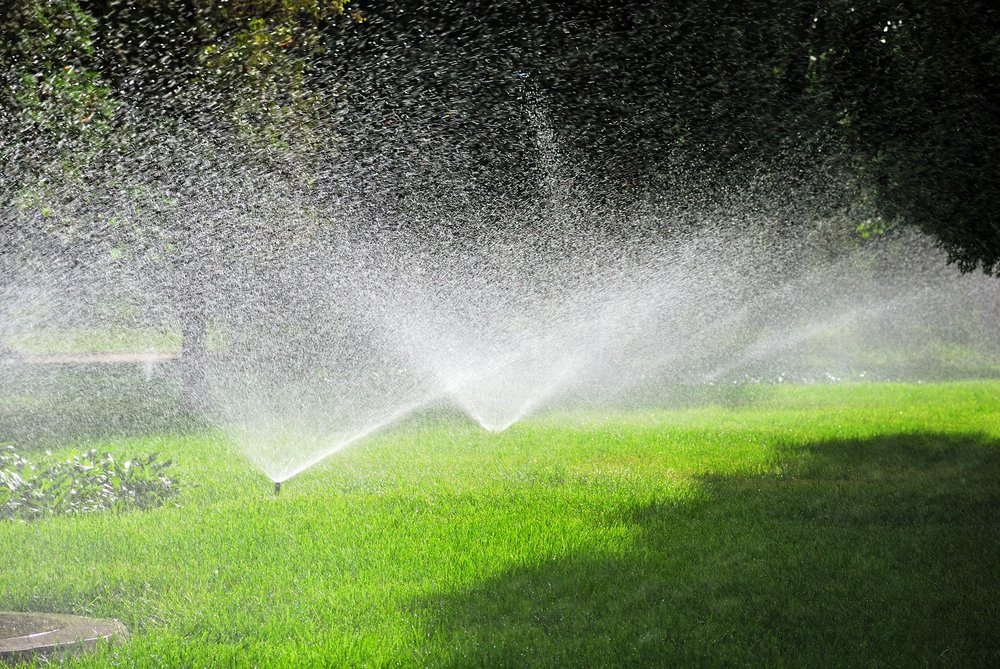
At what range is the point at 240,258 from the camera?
1675 centimetres

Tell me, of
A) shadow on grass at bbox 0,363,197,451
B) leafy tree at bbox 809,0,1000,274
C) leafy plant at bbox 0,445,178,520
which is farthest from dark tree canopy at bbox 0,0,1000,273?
leafy plant at bbox 0,445,178,520

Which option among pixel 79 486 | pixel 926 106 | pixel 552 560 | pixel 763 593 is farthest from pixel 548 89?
pixel 763 593

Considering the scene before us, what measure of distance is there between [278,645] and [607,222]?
13.8 m

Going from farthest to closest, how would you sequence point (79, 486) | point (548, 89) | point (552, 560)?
point (548, 89) < point (79, 486) < point (552, 560)

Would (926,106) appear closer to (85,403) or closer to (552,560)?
(552,560)

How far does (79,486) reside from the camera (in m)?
8.05

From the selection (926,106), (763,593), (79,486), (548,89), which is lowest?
(763,593)

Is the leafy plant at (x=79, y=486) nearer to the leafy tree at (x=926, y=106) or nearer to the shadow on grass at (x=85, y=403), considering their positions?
the shadow on grass at (x=85, y=403)

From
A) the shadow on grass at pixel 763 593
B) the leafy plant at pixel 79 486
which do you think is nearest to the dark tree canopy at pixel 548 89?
the shadow on grass at pixel 763 593

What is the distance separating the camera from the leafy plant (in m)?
7.70

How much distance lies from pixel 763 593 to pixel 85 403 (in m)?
13.7

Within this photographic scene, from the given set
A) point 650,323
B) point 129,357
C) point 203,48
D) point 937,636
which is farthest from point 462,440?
point 129,357

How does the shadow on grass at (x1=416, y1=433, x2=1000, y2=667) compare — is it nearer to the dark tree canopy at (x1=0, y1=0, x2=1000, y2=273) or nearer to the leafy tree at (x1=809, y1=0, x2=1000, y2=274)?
the leafy tree at (x1=809, y1=0, x2=1000, y2=274)

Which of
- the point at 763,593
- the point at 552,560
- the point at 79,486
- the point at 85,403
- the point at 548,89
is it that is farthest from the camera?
the point at 85,403
